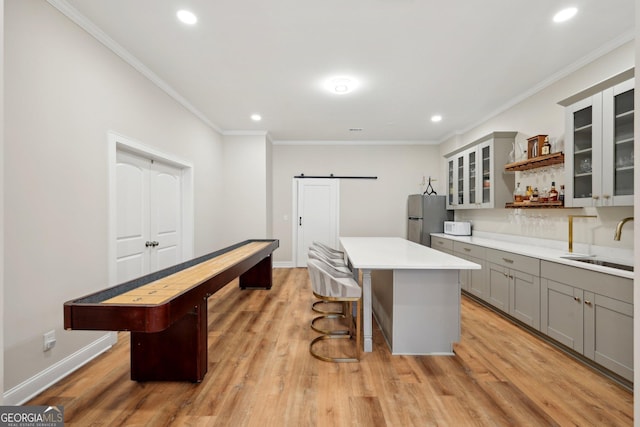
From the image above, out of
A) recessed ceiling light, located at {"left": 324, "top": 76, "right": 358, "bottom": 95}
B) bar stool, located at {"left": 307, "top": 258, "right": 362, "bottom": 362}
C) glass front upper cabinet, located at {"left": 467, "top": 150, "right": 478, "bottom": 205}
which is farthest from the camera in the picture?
glass front upper cabinet, located at {"left": 467, "top": 150, "right": 478, "bottom": 205}

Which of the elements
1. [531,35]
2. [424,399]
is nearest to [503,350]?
[424,399]

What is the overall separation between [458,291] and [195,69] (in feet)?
11.2

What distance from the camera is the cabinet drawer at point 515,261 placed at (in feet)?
9.53

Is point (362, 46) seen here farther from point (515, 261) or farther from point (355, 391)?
point (355, 391)

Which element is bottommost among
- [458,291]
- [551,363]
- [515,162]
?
[551,363]

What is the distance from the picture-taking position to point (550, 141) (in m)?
3.45

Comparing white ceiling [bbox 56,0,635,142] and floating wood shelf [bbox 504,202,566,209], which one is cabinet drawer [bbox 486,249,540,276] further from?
white ceiling [bbox 56,0,635,142]

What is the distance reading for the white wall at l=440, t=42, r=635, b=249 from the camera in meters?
2.71

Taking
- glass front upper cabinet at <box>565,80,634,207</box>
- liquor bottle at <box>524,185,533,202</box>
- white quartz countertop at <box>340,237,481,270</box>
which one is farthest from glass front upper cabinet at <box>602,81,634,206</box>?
white quartz countertop at <box>340,237,481,270</box>

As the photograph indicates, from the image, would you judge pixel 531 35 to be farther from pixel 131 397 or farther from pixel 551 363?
pixel 131 397

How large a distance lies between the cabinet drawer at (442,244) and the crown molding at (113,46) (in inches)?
172

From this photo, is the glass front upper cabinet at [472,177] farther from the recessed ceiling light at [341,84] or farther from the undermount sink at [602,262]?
the recessed ceiling light at [341,84]

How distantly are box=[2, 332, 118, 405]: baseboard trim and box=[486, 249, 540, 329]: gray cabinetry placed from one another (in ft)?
13.1

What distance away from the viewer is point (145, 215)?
136 inches
